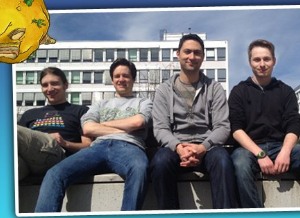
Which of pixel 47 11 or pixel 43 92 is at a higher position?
pixel 47 11

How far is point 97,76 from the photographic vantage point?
2.98 m

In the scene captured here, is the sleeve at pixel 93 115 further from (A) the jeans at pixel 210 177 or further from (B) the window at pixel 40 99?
(A) the jeans at pixel 210 177

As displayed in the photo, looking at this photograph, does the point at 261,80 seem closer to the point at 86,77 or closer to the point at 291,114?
the point at 291,114

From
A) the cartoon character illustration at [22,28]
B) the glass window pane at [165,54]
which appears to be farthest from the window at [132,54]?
the cartoon character illustration at [22,28]

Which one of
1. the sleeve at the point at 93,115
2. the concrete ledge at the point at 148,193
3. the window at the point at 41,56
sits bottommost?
the concrete ledge at the point at 148,193

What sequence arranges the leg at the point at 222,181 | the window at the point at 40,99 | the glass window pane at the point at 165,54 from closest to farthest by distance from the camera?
the leg at the point at 222,181
the glass window pane at the point at 165,54
the window at the point at 40,99

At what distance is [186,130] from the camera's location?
305 centimetres

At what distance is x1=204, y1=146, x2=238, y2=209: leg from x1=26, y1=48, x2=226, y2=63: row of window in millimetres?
421

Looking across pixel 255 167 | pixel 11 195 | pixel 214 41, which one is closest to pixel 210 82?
pixel 214 41

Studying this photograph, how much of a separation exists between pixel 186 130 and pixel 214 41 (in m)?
0.41

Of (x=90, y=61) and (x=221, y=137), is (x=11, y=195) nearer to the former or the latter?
(x=90, y=61)

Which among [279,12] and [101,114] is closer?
[279,12]

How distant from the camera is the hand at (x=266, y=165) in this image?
2.95m

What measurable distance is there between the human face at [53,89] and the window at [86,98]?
0.28 ft
